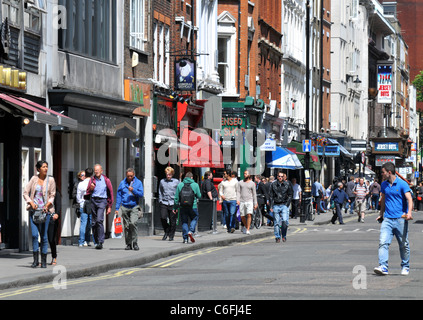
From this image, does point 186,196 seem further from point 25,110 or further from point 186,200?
point 25,110

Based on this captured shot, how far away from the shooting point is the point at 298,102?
6525 centimetres

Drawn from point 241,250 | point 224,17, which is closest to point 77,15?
point 241,250

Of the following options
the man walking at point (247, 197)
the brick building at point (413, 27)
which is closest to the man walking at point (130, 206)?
the man walking at point (247, 197)

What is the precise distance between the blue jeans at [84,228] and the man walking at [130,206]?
1317 millimetres

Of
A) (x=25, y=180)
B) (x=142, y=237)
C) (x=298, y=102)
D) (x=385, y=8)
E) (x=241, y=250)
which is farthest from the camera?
(x=385, y=8)

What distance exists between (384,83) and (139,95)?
2527 inches

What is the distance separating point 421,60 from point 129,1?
117631mm

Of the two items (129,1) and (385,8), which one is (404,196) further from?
(385,8)

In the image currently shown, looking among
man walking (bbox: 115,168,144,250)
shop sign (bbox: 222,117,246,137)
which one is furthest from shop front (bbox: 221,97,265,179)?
man walking (bbox: 115,168,144,250)

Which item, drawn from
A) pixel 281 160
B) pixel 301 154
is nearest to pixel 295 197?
pixel 281 160

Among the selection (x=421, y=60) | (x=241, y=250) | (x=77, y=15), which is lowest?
(x=241, y=250)

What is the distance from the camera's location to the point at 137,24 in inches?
1335

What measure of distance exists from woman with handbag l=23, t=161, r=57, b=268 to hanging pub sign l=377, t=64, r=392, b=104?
75.9 m

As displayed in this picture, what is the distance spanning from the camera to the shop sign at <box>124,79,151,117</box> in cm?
3192
